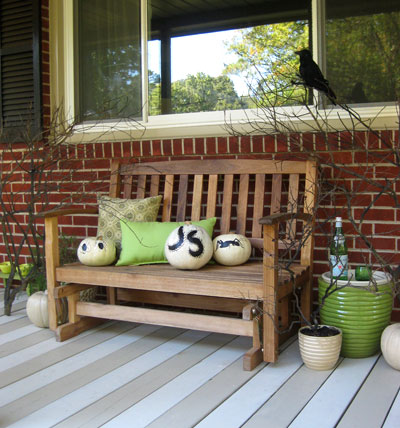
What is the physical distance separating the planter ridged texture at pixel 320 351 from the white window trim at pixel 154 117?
99 cm

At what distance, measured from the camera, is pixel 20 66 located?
3.77 m

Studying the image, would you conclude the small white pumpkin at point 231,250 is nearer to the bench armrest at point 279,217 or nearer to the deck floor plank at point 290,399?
the bench armrest at point 279,217

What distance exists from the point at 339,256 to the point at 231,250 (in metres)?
0.54

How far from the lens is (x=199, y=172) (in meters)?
3.09

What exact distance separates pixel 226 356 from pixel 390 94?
161 centimetres

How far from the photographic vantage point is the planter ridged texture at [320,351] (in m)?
2.31

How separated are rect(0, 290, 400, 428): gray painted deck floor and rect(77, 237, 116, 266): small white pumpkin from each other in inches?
16.0

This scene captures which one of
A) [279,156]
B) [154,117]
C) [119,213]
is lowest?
[119,213]

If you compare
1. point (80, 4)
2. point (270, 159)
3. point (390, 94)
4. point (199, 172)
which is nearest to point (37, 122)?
point (80, 4)

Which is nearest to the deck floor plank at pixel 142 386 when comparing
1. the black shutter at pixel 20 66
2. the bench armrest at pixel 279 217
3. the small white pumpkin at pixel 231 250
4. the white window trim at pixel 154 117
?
the small white pumpkin at pixel 231 250

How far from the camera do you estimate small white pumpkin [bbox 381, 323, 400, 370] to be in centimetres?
229

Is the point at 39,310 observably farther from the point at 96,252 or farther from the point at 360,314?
the point at 360,314

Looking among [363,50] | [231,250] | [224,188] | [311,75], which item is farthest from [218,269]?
[363,50]

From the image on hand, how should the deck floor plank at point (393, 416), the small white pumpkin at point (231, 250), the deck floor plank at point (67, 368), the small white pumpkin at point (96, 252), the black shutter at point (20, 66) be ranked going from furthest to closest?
the black shutter at point (20, 66), the small white pumpkin at point (96, 252), the small white pumpkin at point (231, 250), the deck floor plank at point (67, 368), the deck floor plank at point (393, 416)
